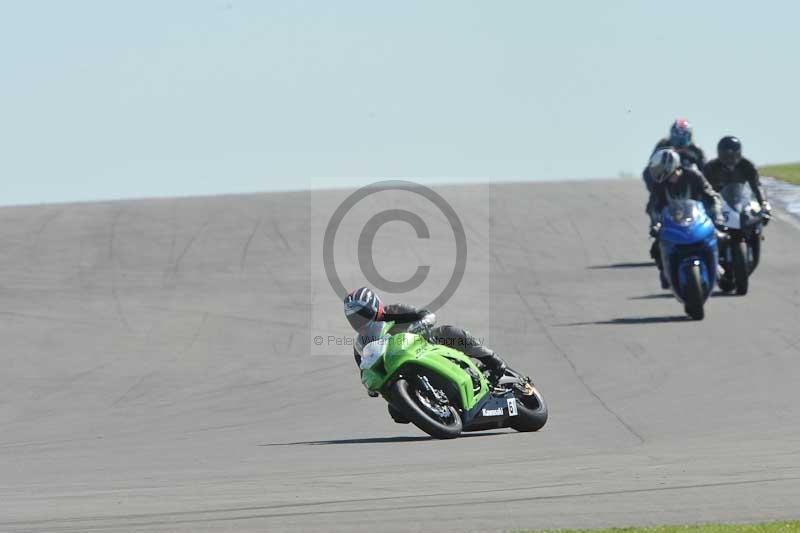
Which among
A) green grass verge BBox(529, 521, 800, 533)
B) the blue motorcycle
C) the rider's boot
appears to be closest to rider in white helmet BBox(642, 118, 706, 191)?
the blue motorcycle

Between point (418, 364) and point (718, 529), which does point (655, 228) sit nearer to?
point (418, 364)

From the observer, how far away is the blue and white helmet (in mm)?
23672

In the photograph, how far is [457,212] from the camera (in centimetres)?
3391

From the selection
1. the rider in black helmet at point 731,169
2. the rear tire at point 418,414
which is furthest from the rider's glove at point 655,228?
the rear tire at point 418,414

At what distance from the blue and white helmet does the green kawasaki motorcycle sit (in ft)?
38.6

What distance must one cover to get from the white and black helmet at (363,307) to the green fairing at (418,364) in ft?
0.93

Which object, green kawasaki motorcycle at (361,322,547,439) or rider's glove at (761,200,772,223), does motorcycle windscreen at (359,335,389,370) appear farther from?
rider's glove at (761,200,772,223)

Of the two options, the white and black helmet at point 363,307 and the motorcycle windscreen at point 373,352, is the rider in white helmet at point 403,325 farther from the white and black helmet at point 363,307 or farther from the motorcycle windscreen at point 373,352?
the motorcycle windscreen at point 373,352

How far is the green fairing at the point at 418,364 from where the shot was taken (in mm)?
12070

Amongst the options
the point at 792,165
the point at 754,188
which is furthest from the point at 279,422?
the point at 792,165

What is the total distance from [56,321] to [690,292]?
8.88m

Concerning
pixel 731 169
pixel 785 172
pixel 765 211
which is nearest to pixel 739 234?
pixel 765 211

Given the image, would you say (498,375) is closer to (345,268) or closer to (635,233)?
(345,268)

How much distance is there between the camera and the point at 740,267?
2194 centimetres
